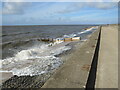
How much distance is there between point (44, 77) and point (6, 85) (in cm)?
130

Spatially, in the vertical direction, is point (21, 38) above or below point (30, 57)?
above

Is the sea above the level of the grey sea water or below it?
below

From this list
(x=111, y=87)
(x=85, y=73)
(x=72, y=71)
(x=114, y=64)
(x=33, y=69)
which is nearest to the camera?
(x=111, y=87)

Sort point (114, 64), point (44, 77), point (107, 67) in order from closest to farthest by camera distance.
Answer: point (107, 67) → point (114, 64) → point (44, 77)

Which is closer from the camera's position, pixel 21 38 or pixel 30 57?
pixel 30 57

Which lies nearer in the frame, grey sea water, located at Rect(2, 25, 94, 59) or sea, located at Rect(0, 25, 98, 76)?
sea, located at Rect(0, 25, 98, 76)

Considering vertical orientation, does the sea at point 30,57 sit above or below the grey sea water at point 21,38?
below

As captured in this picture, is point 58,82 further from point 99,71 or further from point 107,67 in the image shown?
point 107,67

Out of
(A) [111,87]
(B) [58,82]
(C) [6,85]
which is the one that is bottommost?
(C) [6,85]

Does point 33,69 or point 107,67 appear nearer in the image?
point 107,67

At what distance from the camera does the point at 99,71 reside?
313cm

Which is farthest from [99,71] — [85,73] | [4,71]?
[4,71]

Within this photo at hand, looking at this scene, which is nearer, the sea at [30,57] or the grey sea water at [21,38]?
the sea at [30,57]

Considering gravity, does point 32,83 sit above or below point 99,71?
below
